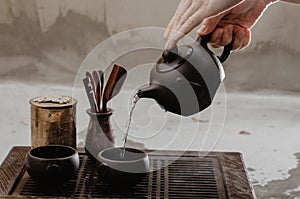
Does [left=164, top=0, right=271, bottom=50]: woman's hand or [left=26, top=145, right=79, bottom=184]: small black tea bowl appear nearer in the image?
[left=26, top=145, right=79, bottom=184]: small black tea bowl

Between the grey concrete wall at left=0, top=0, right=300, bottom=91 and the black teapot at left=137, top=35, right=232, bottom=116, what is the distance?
8.84ft

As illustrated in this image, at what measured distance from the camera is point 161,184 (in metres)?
2.04

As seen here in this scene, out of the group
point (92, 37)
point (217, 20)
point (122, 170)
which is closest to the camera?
point (122, 170)

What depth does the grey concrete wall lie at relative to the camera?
4.70 metres

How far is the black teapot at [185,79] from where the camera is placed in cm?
196

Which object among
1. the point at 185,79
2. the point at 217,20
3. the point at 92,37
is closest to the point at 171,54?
the point at 185,79

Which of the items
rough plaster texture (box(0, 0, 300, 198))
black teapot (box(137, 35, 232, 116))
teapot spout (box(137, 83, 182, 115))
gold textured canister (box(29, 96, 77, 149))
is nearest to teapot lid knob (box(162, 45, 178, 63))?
black teapot (box(137, 35, 232, 116))

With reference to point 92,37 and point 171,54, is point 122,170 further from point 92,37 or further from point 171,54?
point 92,37

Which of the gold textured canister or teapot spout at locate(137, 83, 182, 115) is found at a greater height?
teapot spout at locate(137, 83, 182, 115)

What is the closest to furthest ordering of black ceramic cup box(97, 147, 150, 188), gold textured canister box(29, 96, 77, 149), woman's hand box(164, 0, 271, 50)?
black ceramic cup box(97, 147, 150, 188) → woman's hand box(164, 0, 271, 50) → gold textured canister box(29, 96, 77, 149)

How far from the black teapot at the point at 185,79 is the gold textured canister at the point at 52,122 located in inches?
14.6

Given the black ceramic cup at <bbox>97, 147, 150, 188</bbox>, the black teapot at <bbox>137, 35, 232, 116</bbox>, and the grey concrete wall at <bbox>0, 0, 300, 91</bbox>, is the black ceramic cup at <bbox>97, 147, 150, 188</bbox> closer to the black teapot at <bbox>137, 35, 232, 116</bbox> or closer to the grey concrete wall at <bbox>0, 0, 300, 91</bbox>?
the black teapot at <bbox>137, 35, 232, 116</bbox>

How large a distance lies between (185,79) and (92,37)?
2860 mm

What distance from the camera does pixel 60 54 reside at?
4758 millimetres
